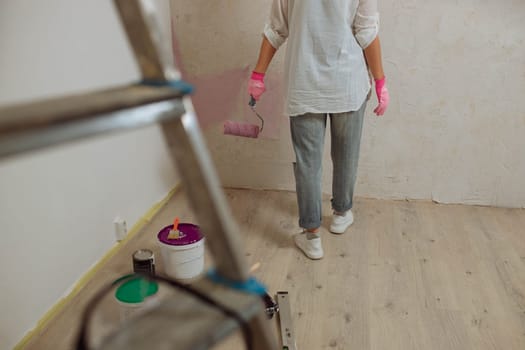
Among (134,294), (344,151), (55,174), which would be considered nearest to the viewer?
(134,294)

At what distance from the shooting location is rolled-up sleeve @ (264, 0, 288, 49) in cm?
202

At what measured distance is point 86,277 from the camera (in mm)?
1973

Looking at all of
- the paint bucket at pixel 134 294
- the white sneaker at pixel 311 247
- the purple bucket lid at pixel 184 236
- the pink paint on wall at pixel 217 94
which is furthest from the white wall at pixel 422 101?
the paint bucket at pixel 134 294

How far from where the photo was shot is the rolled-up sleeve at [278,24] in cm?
202

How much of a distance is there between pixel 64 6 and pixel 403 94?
5.32 ft

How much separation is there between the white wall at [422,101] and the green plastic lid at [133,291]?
1324 mm

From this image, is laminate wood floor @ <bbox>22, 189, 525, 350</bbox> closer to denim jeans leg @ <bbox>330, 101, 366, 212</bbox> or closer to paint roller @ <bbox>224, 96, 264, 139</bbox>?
denim jeans leg @ <bbox>330, 101, 366, 212</bbox>

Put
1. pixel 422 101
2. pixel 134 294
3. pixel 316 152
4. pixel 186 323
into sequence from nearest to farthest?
pixel 186 323, pixel 134 294, pixel 316 152, pixel 422 101

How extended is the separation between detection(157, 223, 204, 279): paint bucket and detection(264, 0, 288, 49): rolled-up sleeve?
83 cm

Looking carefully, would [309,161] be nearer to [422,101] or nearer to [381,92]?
[381,92]

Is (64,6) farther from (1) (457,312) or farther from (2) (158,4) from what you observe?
(1) (457,312)

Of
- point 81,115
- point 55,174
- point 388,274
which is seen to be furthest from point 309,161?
point 81,115

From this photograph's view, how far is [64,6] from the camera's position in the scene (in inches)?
66.8

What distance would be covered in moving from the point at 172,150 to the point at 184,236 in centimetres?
129
